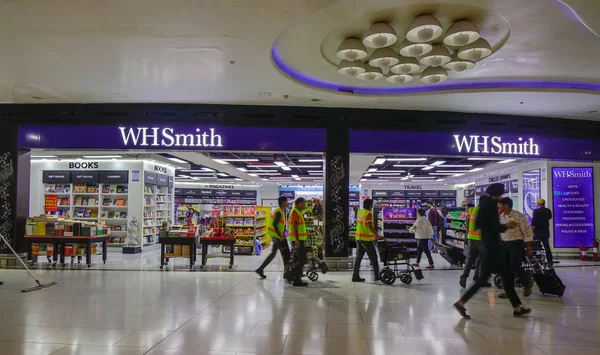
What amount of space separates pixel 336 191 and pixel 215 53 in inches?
163

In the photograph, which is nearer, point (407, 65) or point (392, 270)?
point (407, 65)

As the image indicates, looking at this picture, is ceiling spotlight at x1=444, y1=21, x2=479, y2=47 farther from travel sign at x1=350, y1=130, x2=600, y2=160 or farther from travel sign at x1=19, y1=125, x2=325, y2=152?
travel sign at x1=19, y1=125, x2=325, y2=152

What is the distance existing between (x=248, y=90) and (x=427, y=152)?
4129 millimetres

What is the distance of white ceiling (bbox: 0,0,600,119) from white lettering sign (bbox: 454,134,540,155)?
0.63 metres

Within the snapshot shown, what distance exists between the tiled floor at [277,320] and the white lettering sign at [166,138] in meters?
2.85

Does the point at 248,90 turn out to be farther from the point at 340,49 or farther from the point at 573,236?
the point at 573,236

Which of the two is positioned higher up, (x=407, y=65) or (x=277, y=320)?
(x=407, y=65)

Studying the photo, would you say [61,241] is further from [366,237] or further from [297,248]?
[366,237]

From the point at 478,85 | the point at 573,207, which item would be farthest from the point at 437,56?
the point at 573,207

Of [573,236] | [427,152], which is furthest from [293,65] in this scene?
[573,236]

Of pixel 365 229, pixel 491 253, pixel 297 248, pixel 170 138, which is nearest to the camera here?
pixel 491 253

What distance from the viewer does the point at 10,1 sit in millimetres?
4441

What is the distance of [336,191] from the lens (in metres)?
8.94

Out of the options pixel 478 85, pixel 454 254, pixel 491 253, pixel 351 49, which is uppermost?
pixel 478 85
